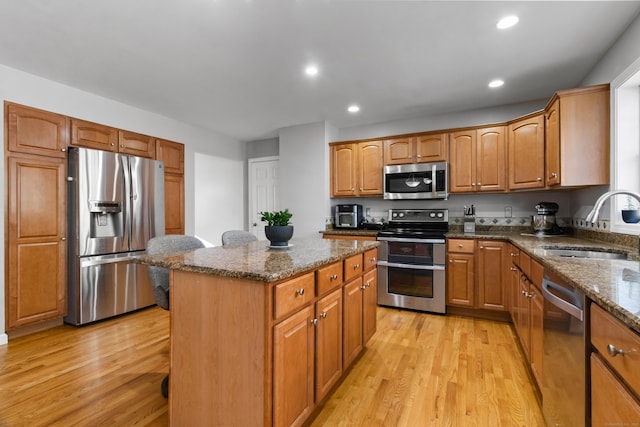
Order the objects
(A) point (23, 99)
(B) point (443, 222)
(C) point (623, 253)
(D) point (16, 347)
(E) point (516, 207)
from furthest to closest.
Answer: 1. (B) point (443, 222)
2. (E) point (516, 207)
3. (A) point (23, 99)
4. (D) point (16, 347)
5. (C) point (623, 253)

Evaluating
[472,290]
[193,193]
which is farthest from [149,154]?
[472,290]

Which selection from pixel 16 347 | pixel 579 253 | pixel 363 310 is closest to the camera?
pixel 579 253

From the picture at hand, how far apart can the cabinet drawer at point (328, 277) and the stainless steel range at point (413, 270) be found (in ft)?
6.10

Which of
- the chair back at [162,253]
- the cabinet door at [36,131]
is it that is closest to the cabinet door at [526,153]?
the chair back at [162,253]

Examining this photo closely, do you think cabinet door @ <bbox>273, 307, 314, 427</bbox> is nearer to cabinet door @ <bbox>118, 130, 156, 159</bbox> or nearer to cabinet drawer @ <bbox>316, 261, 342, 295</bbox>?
cabinet drawer @ <bbox>316, 261, 342, 295</bbox>

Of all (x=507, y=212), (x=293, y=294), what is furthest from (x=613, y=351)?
(x=507, y=212)

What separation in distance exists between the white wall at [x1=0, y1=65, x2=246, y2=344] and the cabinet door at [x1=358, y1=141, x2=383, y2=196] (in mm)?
2411

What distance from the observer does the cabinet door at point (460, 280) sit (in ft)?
10.8

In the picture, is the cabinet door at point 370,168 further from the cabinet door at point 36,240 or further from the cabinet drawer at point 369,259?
the cabinet door at point 36,240

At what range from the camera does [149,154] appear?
3.87 m

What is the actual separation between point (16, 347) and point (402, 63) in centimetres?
419

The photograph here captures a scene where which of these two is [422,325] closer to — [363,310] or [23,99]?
[363,310]

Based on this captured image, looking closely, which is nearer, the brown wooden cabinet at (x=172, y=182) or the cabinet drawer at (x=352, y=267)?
the cabinet drawer at (x=352, y=267)

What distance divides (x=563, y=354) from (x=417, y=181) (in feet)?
9.07
